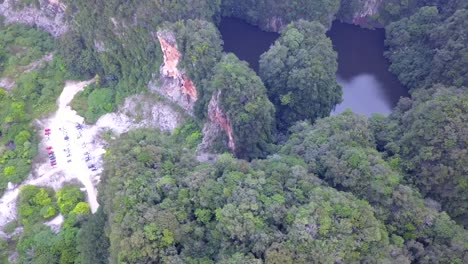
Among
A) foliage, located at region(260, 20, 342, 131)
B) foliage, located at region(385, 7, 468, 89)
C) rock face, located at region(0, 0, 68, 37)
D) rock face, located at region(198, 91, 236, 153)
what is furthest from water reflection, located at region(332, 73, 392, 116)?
rock face, located at region(0, 0, 68, 37)

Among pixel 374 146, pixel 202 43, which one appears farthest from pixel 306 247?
pixel 202 43

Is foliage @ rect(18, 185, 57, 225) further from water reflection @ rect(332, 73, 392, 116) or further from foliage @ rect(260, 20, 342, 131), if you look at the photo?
water reflection @ rect(332, 73, 392, 116)

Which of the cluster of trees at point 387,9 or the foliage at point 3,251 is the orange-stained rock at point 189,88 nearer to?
the foliage at point 3,251

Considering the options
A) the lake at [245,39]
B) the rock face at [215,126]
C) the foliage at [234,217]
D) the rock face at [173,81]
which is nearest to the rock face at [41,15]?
the rock face at [173,81]

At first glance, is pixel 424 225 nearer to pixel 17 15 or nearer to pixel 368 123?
pixel 368 123

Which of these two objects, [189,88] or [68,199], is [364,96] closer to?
[189,88]

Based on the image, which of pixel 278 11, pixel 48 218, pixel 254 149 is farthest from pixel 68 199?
pixel 278 11
